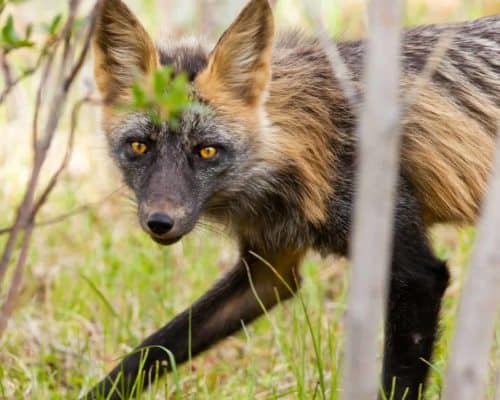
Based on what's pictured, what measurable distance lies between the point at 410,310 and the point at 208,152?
1.55 metres

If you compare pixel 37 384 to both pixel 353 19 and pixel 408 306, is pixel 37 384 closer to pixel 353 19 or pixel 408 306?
pixel 408 306

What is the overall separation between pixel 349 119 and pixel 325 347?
180cm

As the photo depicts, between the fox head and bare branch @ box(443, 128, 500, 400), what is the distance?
2.21 meters

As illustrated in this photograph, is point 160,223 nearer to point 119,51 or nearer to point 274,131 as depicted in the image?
point 274,131

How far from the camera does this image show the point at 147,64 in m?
5.33

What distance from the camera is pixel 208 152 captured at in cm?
523

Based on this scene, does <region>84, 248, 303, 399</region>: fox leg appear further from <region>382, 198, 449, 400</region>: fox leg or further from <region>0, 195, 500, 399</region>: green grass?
<region>382, 198, 449, 400</region>: fox leg

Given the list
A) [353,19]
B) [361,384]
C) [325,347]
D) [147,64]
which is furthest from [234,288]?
[353,19]

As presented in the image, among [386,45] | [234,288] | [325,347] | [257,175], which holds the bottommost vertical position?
[325,347]

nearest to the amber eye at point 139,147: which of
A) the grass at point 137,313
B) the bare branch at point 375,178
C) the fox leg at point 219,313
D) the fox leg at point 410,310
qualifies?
the grass at point 137,313

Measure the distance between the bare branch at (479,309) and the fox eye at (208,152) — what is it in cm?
246

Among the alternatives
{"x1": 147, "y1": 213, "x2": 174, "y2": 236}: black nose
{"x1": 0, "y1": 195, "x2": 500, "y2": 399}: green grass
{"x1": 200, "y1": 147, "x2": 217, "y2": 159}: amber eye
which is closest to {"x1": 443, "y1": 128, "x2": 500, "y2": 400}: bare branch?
{"x1": 0, "y1": 195, "x2": 500, "y2": 399}: green grass

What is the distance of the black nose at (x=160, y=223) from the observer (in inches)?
188

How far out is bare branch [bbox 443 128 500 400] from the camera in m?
2.94
